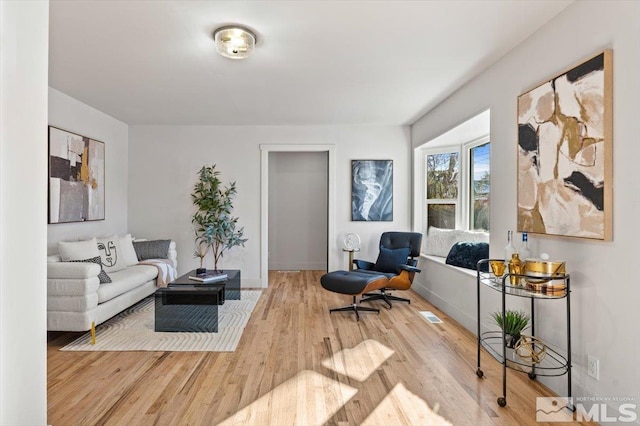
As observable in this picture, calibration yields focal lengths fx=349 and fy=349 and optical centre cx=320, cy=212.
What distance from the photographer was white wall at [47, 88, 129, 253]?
4.04 m

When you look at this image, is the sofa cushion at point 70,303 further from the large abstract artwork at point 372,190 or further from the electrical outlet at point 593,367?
the electrical outlet at point 593,367

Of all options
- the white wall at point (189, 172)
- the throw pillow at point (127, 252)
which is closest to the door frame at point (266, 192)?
the white wall at point (189, 172)

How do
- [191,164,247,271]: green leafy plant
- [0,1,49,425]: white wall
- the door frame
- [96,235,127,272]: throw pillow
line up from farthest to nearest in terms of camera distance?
the door frame, [191,164,247,271]: green leafy plant, [96,235,127,272]: throw pillow, [0,1,49,425]: white wall

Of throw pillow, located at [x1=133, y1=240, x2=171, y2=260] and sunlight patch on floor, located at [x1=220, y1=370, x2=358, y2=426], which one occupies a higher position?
throw pillow, located at [x1=133, y1=240, x2=171, y2=260]

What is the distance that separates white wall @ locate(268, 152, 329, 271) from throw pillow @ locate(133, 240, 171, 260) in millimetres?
2415

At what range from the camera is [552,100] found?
2367 millimetres

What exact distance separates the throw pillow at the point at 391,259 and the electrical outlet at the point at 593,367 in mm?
2474

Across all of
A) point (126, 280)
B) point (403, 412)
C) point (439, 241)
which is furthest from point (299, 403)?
point (439, 241)

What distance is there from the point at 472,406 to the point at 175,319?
282cm

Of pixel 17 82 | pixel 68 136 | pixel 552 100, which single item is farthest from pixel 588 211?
pixel 68 136

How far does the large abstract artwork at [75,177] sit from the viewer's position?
3967 millimetres

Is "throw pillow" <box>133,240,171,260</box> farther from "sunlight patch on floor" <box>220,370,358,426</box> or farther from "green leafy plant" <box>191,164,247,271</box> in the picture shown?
"sunlight patch on floor" <box>220,370,358,426</box>

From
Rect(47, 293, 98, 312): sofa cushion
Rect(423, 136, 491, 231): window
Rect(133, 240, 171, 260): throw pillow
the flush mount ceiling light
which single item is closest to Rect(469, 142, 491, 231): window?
Rect(423, 136, 491, 231): window

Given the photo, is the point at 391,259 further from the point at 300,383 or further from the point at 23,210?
the point at 23,210
